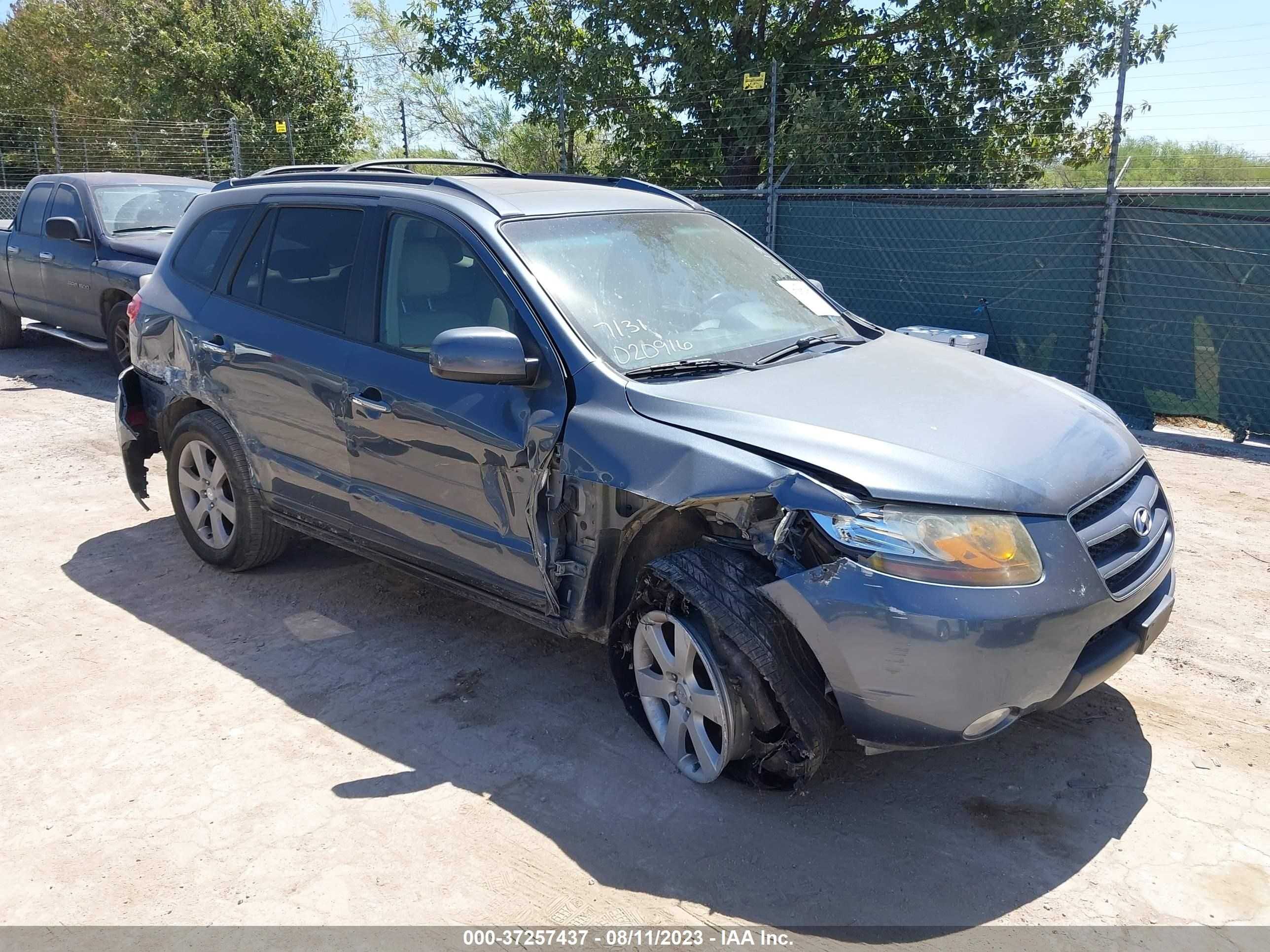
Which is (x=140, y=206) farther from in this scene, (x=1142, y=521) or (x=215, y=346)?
(x=1142, y=521)

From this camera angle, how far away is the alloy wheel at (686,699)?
329 cm

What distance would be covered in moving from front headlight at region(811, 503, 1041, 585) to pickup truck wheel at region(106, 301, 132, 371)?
26.8 feet

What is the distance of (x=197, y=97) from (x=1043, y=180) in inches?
641

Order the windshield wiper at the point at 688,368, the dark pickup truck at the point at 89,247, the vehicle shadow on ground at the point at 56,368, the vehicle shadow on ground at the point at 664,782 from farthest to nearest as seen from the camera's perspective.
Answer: the vehicle shadow on ground at the point at 56,368, the dark pickup truck at the point at 89,247, the windshield wiper at the point at 688,368, the vehicle shadow on ground at the point at 664,782

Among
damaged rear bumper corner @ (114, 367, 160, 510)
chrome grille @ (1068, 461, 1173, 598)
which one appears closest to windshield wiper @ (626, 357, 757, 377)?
chrome grille @ (1068, 461, 1173, 598)

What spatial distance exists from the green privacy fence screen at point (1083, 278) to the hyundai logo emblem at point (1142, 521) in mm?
5261

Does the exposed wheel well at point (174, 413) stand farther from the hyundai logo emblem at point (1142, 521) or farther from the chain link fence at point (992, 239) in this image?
the chain link fence at point (992, 239)

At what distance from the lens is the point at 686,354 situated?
12.5 feet

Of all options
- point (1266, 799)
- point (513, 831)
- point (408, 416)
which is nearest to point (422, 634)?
point (408, 416)

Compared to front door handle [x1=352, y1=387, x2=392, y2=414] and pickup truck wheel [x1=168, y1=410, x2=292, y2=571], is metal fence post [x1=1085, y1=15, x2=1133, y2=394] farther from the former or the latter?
pickup truck wheel [x1=168, y1=410, x2=292, y2=571]

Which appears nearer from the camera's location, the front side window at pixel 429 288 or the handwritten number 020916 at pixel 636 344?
the handwritten number 020916 at pixel 636 344

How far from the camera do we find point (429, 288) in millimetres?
4141

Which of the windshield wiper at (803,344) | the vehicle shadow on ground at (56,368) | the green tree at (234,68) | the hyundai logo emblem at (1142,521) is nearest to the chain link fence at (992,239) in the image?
the windshield wiper at (803,344)

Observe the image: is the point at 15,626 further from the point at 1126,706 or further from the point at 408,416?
the point at 1126,706
